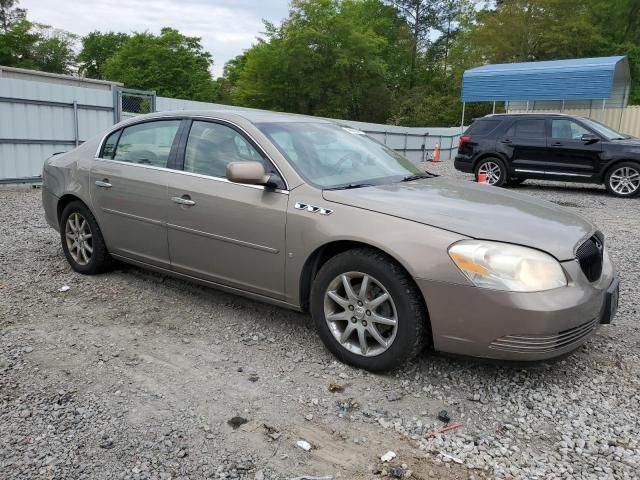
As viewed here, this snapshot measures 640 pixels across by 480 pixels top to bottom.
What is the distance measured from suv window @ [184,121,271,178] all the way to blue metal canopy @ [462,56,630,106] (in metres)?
19.7

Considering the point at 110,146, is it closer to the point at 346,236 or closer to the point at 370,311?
the point at 346,236

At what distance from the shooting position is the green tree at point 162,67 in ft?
142

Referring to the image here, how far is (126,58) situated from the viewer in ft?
146

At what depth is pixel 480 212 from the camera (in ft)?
10.6

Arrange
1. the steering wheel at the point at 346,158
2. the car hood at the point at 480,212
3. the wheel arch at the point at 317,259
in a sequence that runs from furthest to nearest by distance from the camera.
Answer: the steering wheel at the point at 346,158 → the wheel arch at the point at 317,259 → the car hood at the point at 480,212

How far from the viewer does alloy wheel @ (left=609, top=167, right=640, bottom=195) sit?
11227mm

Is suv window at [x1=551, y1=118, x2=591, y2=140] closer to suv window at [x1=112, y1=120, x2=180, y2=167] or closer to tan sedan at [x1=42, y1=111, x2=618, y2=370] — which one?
tan sedan at [x1=42, y1=111, x2=618, y2=370]

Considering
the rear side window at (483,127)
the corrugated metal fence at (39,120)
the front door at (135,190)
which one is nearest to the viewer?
the front door at (135,190)

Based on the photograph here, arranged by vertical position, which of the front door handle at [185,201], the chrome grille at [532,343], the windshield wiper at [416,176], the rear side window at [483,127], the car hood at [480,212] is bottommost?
the chrome grille at [532,343]

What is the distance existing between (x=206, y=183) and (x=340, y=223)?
3.90ft

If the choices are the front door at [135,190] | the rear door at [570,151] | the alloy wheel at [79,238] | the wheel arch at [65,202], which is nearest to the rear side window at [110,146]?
the front door at [135,190]

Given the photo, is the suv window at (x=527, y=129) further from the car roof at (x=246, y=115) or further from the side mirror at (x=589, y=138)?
the car roof at (x=246, y=115)

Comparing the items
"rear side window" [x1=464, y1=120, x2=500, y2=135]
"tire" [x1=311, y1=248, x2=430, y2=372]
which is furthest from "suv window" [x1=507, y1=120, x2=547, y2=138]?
"tire" [x1=311, y1=248, x2=430, y2=372]

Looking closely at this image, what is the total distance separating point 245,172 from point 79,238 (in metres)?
2.32
